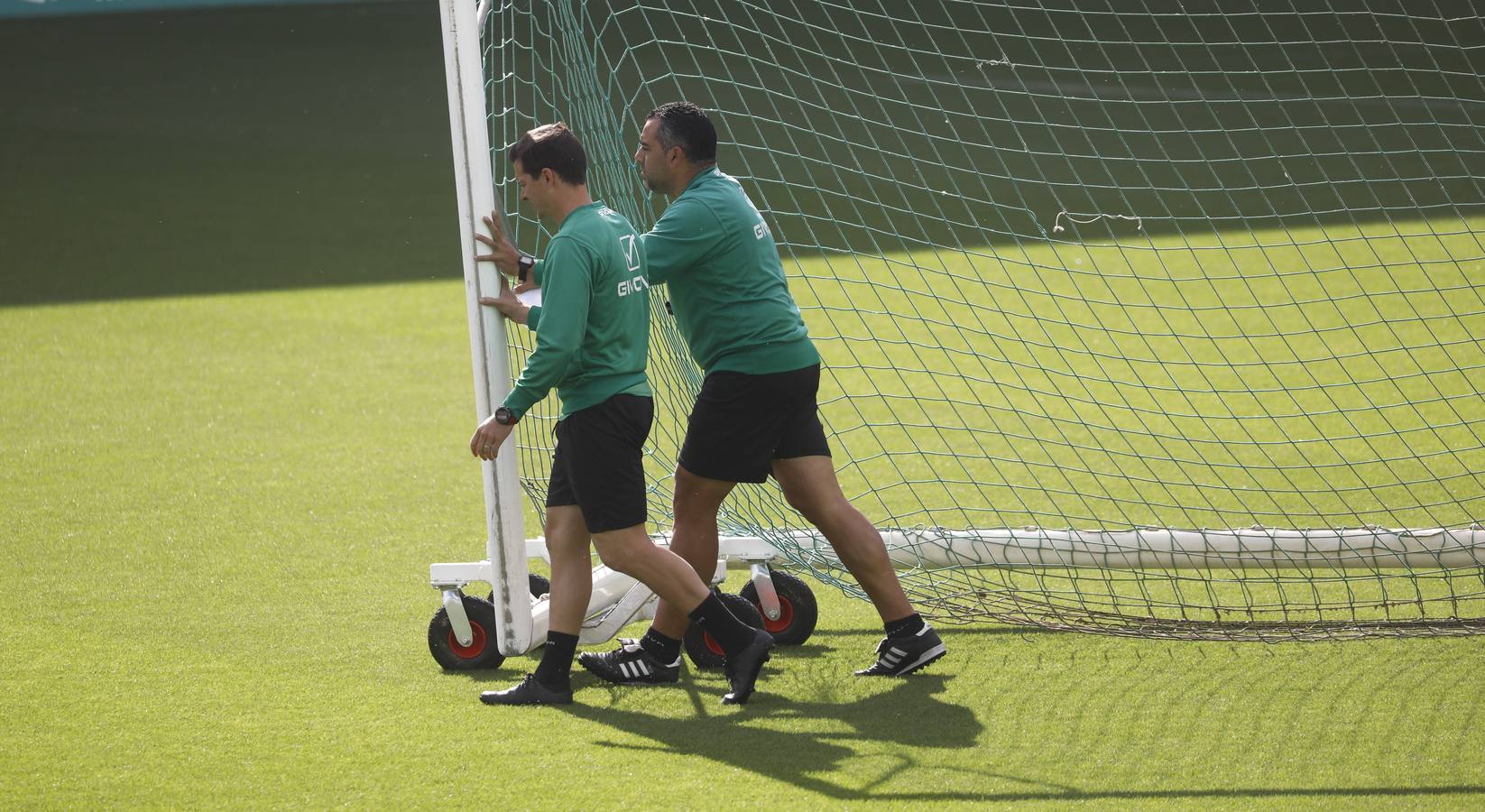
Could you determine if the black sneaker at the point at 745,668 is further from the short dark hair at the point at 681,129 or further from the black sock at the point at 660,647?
the short dark hair at the point at 681,129

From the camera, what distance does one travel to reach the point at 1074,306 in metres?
9.57

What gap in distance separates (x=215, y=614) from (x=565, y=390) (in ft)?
5.78

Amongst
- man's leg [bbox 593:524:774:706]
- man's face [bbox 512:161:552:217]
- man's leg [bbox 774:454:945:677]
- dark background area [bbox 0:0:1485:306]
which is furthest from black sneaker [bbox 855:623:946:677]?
dark background area [bbox 0:0:1485:306]

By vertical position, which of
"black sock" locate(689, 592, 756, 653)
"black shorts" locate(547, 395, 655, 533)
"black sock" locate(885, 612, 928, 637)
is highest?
"black shorts" locate(547, 395, 655, 533)

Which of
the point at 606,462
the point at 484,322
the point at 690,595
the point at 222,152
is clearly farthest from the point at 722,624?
the point at 222,152

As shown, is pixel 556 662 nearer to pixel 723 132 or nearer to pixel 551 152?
pixel 551 152

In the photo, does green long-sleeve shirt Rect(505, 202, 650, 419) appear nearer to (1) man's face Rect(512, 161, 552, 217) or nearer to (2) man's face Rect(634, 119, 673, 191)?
(1) man's face Rect(512, 161, 552, 217)

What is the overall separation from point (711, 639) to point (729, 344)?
103 centimetres

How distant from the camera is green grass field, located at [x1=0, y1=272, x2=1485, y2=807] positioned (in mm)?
3744

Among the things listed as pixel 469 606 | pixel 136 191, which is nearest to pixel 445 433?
pixel 469 606

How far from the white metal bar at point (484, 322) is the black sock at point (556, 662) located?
0.20 meters

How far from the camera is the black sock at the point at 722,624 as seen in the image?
14.0ft

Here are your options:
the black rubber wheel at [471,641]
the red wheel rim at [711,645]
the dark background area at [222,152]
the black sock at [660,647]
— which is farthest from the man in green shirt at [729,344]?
the dark background area at [222,152]

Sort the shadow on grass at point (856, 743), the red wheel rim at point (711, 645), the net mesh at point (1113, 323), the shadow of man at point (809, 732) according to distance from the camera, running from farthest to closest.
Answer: the net mesh at point (1113, 323)
the red wheel rim at point (711, 645)
the shadow of man at point (809, 732)
the shadow on grass at point (856, 743)
